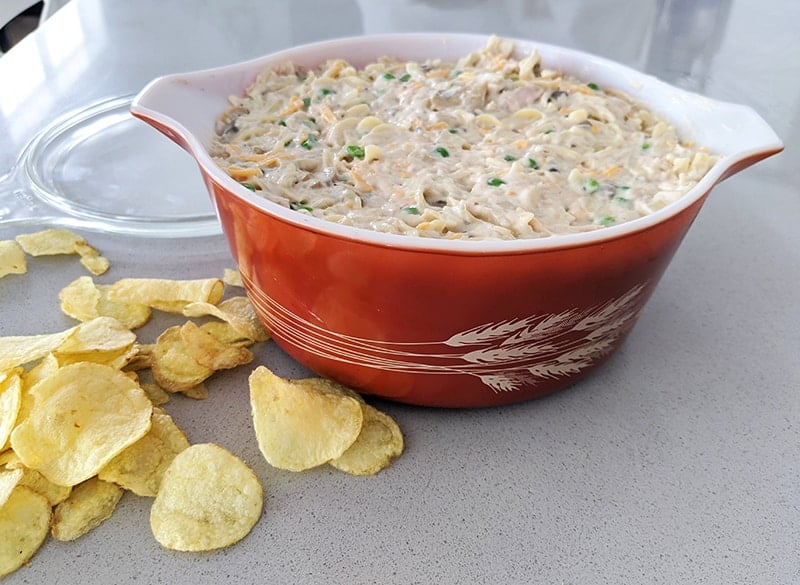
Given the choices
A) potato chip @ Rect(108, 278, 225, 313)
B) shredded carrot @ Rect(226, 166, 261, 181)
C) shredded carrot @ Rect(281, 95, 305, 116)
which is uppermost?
shredded carrot @ Rect(226, 166, 261, 181)

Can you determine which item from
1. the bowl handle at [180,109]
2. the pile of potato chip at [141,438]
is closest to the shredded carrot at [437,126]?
the bowl handle at [180,109]

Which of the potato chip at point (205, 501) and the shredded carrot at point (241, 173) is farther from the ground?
the shredded carrot at point (241, 173)

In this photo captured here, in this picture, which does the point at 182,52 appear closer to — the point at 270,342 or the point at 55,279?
the point at 55,279

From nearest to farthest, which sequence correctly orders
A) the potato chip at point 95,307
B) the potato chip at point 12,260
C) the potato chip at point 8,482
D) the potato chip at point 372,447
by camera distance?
1. the potato chip at point 8,482
2. the potato chip at point 372,447
3. the potato chip at point 95,307
4. the potato chip at point 12,260

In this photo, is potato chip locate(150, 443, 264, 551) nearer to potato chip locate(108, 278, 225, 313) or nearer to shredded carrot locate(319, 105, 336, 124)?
potato chip locate(108, 278, 225, 313)

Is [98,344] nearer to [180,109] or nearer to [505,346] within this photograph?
[180,109]

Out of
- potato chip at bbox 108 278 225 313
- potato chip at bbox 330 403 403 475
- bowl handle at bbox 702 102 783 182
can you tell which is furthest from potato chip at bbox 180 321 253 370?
bowl handle at bbox 702 102 783 182

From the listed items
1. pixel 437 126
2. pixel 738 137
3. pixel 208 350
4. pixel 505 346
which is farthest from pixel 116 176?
pixel 738 137

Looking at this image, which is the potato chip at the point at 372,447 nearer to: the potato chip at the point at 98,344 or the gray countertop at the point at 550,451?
the gray countertop at the point at 550,451
